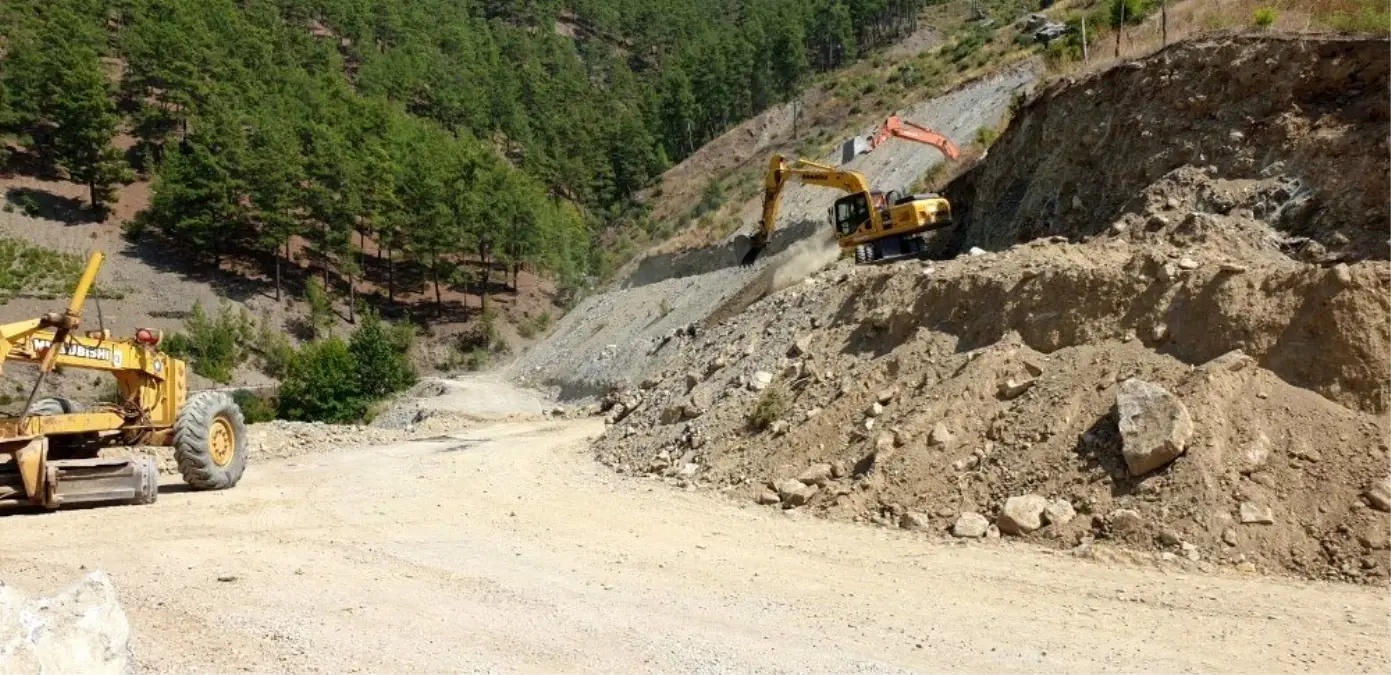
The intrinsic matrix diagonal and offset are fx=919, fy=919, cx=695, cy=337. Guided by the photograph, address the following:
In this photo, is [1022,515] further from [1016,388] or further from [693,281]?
[693,281]

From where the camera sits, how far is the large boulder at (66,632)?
3.77 meters

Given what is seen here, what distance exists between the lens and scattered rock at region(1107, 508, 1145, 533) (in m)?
8.59

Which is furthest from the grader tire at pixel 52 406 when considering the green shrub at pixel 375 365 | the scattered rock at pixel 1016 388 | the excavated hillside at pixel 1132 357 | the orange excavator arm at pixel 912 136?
the orange excavator arm at pixel 912 136

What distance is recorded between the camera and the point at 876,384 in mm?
12898

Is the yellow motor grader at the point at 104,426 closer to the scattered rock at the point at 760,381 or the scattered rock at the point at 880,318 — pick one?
the scattered rock at the point at 760,381

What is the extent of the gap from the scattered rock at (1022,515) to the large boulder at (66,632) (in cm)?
763

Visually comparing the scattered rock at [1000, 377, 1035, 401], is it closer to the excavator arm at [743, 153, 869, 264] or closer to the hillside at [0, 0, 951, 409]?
the excavator arm at [743, 153, 869, 264]

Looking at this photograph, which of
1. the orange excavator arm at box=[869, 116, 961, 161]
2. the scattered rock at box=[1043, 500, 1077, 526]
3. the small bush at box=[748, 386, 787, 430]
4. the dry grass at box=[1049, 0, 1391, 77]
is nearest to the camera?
the scattered rock at box=[1043, 500, 1077, 526]

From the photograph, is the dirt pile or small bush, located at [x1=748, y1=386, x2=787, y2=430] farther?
the dirt pile

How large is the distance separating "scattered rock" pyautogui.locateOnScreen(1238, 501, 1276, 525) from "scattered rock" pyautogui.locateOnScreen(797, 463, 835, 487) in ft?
14.8

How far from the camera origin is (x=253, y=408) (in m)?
33.6

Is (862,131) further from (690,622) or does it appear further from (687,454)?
(690,622)

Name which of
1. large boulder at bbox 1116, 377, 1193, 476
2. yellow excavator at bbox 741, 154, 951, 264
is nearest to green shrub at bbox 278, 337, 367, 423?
yellow excavator at bbox 741, 154, 951, 264

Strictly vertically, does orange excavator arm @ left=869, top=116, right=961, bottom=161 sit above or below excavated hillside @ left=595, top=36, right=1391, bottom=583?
above
